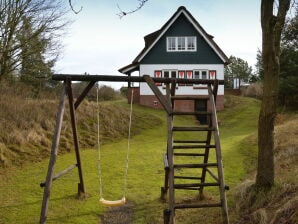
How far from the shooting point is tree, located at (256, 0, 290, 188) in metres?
6.70

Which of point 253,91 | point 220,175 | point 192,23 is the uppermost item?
point 192,23

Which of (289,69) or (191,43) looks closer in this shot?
(289,69)

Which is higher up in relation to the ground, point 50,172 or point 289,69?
point 289,69

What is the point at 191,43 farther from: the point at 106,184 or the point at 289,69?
the point at 106,184

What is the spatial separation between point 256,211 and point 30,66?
54.4 feet

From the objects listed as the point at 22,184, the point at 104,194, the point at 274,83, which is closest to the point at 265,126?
the point at 274,83

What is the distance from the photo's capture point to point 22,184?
9.70m

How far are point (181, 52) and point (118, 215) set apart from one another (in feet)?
79.1

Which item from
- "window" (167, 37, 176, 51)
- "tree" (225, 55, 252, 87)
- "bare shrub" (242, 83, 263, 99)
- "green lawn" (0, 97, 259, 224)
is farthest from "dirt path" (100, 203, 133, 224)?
"tree" (225, 55, 252, 87)

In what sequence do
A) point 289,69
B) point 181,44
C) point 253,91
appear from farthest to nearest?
1. point 253,91
2. point 181,44
3. point 289,69

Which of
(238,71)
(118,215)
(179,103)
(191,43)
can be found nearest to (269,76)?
(118,215)

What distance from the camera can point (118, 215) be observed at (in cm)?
739

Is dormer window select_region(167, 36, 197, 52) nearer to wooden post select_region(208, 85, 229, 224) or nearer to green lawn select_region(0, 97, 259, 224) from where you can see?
green lawn select_region(0, 97, 259, 224)

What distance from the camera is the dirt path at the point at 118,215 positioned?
23.1 feet
